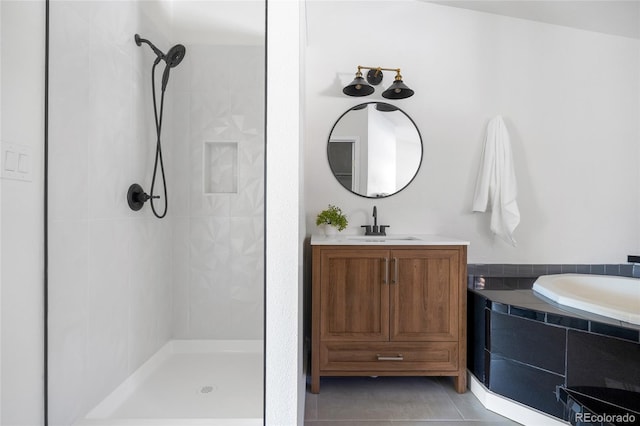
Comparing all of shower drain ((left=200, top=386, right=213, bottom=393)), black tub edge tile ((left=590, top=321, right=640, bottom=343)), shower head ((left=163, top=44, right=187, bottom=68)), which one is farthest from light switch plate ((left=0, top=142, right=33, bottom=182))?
black tub edge tile ((left=590, top=321, right=640, bottom=343))

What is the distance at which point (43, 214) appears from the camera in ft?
4.07

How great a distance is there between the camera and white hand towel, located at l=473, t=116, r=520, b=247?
2473mm

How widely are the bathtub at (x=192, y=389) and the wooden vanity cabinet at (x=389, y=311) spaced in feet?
1.58

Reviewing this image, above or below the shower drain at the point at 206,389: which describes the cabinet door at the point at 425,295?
above

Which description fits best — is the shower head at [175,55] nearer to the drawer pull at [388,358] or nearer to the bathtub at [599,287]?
the drawer pull at [388,358]

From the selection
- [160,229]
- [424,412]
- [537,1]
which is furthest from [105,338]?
[537,1]

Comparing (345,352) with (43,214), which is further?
(345,352)

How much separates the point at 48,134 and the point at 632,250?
3715mm

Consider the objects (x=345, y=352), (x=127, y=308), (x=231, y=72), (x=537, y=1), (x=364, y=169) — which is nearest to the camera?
(x=127, y=308)

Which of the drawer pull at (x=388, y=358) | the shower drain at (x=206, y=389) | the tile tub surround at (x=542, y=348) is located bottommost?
the drawer pull at (x=388, y=358)

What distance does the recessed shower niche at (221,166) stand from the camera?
1879 millimetres

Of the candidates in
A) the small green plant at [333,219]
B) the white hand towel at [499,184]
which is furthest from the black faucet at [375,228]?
the white hand towel at [499,184]

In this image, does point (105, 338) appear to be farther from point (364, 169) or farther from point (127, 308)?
point (364, 169)

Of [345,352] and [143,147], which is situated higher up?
[143,147]
